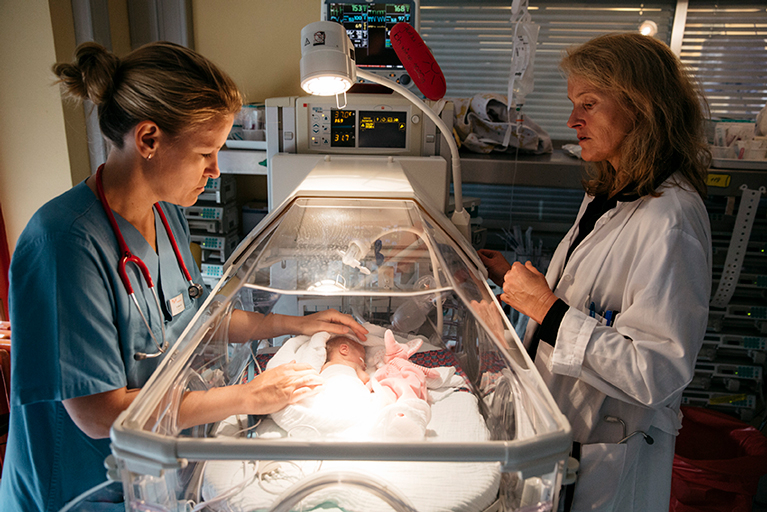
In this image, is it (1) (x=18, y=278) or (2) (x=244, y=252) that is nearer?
(1) (x=18, y=278)

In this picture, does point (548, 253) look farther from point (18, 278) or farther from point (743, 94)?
point (18, 278)

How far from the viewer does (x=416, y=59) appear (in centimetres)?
155

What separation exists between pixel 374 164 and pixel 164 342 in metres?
1.00

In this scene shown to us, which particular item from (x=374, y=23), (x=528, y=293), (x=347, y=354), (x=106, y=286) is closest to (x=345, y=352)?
(x=347, y=354)

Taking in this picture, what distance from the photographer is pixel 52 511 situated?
3.39ft

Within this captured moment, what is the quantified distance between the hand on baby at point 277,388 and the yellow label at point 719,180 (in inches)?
85.3

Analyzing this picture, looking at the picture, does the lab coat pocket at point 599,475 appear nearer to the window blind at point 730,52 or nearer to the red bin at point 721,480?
the red bin at point 721,480

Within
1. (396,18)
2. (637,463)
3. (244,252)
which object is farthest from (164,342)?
(396,18)

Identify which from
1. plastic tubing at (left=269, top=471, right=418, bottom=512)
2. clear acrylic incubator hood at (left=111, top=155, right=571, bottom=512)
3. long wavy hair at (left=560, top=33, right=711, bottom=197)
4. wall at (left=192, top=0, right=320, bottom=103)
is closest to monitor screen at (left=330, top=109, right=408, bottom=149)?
clear acrylic incubator hood at (left=111, top=155, right=571, bottom=512)

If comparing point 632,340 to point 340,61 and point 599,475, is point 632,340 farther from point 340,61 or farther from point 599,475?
point 340,61

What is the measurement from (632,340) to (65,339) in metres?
1.20

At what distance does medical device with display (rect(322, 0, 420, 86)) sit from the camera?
2006mm

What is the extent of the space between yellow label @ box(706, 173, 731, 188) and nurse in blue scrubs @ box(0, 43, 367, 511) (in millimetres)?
2175

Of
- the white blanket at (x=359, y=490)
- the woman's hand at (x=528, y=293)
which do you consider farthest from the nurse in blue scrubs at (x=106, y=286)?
the woman's hand at (x=528, y=293)
